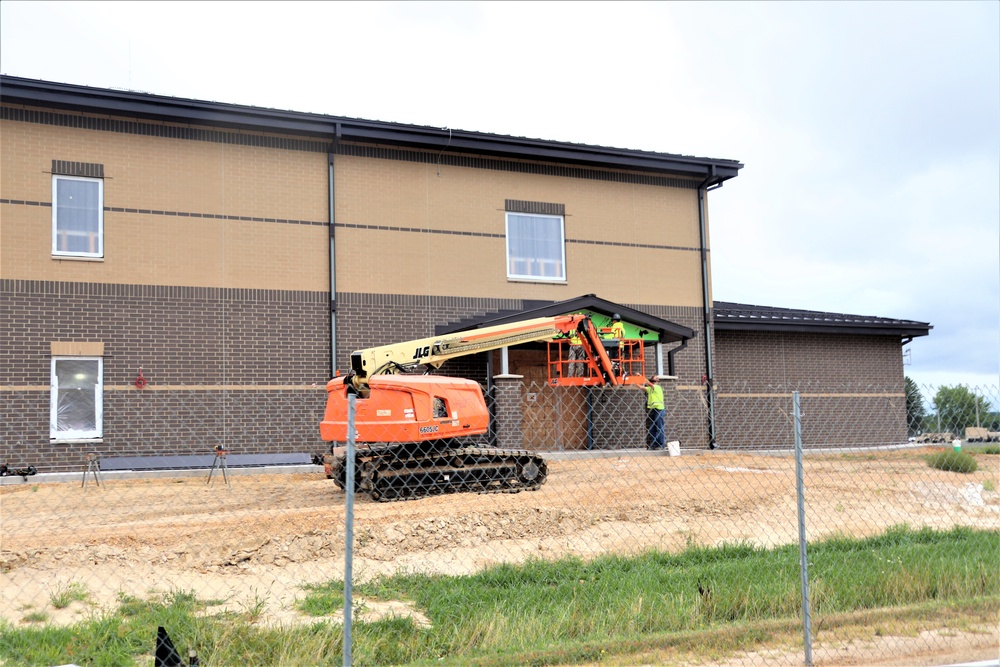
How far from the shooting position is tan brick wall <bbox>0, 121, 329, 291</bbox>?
18703mm

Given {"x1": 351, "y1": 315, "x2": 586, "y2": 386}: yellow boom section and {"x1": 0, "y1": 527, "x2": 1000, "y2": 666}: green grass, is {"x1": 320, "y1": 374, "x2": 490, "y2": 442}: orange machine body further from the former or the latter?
{"x1": 0, "y1": 527, "x2": 1000, "y2": 666}: green grass

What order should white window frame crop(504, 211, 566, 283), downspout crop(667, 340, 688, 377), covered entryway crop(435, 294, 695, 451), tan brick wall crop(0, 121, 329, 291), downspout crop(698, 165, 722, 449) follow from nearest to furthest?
1. tan brick wall crop(0, 121, 329, 291)
2. covered entryway crop(435, 294, 695, 451)
3. white window frame crop(504, 211, 566, 283)
4. downspout crop(667, 340, 688, 377)
5. downspout crop(698, 165, 722, 449)

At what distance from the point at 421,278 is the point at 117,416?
751 centimetres

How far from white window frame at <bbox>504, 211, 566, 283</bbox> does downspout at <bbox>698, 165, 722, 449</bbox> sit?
438 centimetres

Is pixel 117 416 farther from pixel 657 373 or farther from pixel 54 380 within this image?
pixel 657 373

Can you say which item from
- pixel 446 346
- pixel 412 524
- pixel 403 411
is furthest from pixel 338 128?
pixel 412 524

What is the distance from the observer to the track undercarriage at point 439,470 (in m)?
14.1

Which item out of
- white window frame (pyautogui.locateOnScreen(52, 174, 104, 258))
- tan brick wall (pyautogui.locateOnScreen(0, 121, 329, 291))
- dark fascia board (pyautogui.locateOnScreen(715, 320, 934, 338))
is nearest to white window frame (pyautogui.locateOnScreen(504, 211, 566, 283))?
tan brick wall (pyautogui.locateOnScreen(0, 121, 329, 291))

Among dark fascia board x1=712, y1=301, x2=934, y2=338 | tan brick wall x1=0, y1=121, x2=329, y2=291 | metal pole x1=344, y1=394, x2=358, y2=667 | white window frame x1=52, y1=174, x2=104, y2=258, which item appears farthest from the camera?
dark fascia board x1=712, y1=301, x2=934, y2=338

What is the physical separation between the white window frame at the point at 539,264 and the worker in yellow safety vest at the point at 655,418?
4124mm

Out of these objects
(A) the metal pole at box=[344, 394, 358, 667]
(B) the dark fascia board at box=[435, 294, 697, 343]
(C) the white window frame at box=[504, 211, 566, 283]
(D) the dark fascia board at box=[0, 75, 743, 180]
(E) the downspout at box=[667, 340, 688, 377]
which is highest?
(D) the dark fascia board at box=[0, 75, 743, 180]

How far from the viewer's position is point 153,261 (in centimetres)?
1952

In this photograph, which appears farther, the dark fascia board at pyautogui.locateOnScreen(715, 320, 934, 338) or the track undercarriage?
the dark fascia board at pyautogui.locateOnScreen(715, 320, 934, 338)

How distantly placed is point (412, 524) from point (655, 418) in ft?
37.3
